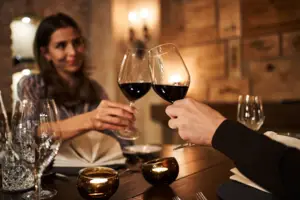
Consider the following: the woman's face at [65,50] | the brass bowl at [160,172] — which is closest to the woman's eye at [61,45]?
the woman's face at [65,50]

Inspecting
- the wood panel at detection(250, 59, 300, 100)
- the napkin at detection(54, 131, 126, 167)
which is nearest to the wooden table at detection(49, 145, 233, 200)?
the napkin at detection(54, 131, 126, 167)

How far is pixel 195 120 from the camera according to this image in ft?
1.83

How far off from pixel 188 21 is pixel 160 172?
3.31 m

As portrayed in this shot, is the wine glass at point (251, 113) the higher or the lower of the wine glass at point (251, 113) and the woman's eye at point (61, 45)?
the lower

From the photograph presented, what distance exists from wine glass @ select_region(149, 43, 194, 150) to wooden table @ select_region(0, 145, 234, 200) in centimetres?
22

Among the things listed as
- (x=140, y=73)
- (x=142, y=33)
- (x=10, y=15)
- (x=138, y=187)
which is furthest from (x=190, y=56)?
(x=138, y=187)

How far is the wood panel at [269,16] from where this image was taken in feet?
9.67

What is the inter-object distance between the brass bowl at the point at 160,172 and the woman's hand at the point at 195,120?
0.12 meters

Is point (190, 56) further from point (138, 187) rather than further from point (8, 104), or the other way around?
point (138, 187)

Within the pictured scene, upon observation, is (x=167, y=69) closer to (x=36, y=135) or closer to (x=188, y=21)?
(x=36, y=135)

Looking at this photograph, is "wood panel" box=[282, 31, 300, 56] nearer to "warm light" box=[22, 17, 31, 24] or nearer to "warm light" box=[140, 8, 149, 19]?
"warm light" box=[140, 8, 149, 19]

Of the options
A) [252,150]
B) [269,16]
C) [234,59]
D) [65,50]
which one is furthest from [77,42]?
[269,16]

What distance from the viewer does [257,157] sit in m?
0.46

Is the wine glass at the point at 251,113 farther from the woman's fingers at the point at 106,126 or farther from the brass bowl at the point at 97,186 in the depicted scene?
the brass bowl at the point at 97,186
